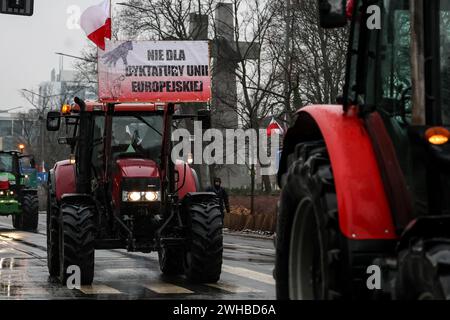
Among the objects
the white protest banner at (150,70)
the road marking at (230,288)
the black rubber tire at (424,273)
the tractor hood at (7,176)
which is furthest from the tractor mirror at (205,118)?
the tractor hood at (7,176)

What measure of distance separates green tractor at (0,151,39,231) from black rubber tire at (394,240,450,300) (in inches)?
1052

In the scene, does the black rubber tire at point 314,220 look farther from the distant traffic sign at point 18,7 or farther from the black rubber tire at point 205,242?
the distant traffic sign at point 18,7

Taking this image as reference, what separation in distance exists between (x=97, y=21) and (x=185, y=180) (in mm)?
2556

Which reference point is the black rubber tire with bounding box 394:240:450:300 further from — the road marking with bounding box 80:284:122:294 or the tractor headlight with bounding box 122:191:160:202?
the tractor headlight with bounding box 122:191:160:202

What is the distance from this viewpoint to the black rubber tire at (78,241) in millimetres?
11305

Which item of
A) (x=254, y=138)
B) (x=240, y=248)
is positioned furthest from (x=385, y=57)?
(x=254, y=138)

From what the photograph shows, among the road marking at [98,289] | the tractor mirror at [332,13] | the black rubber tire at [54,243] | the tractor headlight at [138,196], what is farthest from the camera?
the black rubber tire at [54,243]

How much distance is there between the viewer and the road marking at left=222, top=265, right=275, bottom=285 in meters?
12.5

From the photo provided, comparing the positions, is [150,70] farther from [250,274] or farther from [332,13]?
[332,13]

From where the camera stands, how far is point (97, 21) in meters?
13.0

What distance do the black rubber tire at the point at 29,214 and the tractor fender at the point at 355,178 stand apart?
25.4 m

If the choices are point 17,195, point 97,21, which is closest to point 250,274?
point 97,21

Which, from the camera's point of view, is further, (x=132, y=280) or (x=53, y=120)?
(x=53, y=120)

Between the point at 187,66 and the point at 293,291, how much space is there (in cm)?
654
